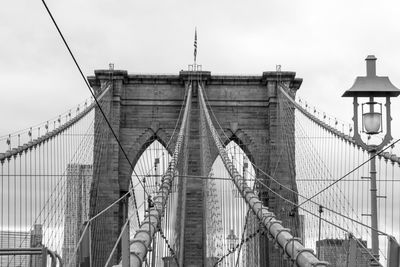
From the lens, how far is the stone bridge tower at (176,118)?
31.0 meters

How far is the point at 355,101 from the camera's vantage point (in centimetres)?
1055

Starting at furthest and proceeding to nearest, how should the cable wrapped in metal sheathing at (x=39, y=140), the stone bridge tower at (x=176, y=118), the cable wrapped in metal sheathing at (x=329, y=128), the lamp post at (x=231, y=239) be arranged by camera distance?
the stone bridge tower at (x=176, y=118) < the lamp post at (x=231, y=239) < the cable wrapped in metal sheathing at (x=39, y=140) < the cable wrapped in metal sheathing at (x=329, y=128)

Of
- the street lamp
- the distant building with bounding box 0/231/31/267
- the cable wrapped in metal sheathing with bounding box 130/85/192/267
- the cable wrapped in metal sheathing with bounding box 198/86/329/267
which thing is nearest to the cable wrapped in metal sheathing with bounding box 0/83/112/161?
the cable wrapped in metal sheathing with bounding box 130/85/192/267

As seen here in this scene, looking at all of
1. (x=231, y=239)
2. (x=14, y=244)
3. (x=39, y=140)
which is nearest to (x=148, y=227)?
(x=14, y=244)

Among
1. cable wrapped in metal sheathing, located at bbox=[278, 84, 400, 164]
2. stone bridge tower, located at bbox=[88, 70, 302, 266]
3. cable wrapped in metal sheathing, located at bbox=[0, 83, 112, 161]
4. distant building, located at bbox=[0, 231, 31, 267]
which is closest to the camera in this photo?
distant building, located at bbox=[0, 231, 31, 267]

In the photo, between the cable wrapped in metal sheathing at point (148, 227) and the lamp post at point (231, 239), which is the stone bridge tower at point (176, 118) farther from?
the cable wrapped in metal sheathing at point (148, 227)

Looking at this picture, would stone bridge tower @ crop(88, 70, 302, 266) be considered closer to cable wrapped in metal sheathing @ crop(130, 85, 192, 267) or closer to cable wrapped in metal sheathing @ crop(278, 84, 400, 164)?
cable wrapped in metal sheathing @ crop(278, 84, 400, 164)

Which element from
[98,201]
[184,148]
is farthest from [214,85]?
[98,201]

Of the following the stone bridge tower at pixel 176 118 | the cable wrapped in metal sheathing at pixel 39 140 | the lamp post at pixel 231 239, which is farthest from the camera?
the stone bridge tower at pixel 176 118

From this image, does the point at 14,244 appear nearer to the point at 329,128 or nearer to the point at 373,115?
the point at 373,115

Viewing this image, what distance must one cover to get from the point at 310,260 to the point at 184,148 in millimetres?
20391

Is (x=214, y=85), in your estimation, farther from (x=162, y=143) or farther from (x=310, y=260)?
(x=310, y=260)

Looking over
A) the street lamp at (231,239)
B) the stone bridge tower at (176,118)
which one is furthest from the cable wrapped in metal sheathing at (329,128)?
the street lamp at (231,239)

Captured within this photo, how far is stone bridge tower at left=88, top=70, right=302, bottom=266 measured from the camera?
102ft
